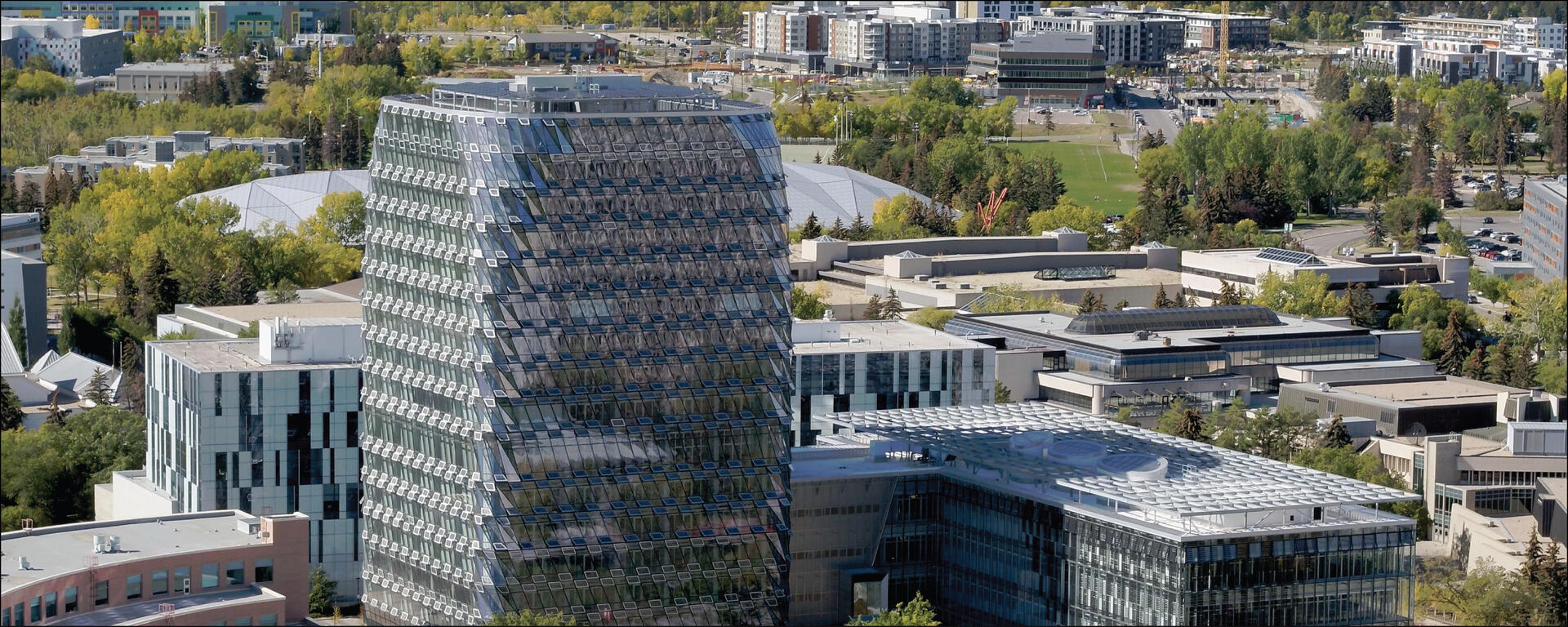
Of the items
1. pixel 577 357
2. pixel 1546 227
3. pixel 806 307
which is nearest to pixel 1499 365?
pixel 806 307

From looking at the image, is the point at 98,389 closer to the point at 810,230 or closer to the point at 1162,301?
the point at 1162,301

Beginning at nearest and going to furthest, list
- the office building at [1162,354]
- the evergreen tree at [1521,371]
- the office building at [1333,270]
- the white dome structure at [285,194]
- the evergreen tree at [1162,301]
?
1. the office building at [1162,354]
2. the evergreen tree at [1521,371]
3. the evergreen tree at [1162,301]
4. the office building at [1333,270]
5. the white dome structure at [285,194]

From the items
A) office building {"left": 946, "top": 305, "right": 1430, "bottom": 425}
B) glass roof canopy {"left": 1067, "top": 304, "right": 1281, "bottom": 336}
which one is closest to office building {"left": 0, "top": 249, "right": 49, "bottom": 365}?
office building {"left": 946, "top": 305, "right": 1430, "bottom": 425}

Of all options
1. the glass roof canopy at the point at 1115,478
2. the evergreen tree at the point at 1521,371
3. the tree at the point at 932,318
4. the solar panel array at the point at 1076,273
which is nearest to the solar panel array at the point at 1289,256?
the solar panel array at the point at 1076,273

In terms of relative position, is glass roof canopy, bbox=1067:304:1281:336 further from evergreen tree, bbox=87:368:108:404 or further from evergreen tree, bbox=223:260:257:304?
evergreen tree, bbox=223:260:257:304

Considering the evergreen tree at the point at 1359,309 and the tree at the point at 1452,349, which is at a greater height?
the evergreen tree at the point at 1359,309

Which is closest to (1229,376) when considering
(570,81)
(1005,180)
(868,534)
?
(868,534)

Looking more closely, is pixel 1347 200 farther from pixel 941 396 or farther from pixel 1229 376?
pixel 941 396

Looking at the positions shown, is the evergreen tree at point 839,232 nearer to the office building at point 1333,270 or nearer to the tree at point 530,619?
the office building at point 1333,270
